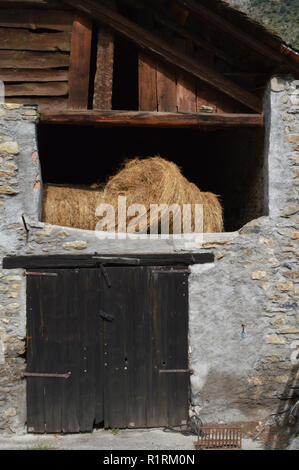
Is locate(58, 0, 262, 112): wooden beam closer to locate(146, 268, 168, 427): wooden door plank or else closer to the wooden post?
the wooden post

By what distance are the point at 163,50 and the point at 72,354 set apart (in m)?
4.02

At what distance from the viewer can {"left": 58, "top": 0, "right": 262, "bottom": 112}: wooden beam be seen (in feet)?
17.9

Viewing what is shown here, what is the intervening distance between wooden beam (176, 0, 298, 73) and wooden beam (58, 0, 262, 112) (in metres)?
0.49

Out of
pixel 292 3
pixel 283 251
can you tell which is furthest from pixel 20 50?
pixel 292 3

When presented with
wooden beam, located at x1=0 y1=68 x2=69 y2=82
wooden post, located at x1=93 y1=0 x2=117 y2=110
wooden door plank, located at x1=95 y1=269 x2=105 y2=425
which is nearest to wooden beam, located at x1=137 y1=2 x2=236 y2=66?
wooden post, located at x1=93 y1=0 x2=117 y2=110

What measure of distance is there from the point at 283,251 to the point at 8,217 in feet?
11.4

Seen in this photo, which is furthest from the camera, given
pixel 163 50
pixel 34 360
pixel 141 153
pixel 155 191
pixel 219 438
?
pixel 141 153

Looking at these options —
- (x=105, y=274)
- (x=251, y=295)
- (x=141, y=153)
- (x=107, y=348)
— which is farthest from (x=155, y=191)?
(x=141, y=153)

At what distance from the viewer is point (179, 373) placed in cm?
549

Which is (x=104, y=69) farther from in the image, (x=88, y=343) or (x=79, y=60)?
(x=88, y=343)

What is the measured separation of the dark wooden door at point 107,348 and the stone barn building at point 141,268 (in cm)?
2

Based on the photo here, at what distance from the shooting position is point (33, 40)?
18.0 feet

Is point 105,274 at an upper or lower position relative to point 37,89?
lower

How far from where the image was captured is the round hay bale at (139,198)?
5473 mm
